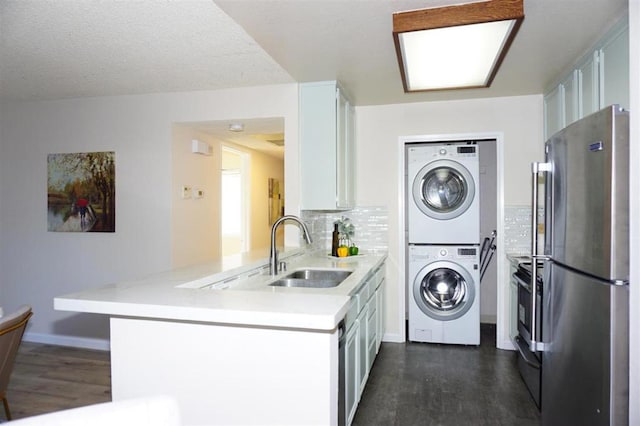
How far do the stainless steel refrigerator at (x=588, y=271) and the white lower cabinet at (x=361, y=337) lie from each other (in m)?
1.00

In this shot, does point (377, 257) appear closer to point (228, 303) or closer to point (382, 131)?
point (382, 131)

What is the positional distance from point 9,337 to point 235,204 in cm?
460

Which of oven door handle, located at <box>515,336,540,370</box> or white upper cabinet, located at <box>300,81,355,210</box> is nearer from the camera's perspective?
oven door handle, located at <box>515,336,540,370</box>

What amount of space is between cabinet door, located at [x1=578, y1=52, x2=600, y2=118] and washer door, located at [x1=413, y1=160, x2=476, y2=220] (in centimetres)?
119

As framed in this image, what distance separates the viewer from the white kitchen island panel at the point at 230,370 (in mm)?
1400

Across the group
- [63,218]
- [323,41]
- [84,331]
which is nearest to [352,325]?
[323,41]

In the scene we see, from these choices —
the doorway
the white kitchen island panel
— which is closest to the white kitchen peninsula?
the white kitchen island panel

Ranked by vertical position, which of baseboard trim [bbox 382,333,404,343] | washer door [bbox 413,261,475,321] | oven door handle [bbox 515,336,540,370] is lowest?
baseboard trim [bbox 382,333,404,343]

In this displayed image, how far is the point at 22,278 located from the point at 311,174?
3.17 m

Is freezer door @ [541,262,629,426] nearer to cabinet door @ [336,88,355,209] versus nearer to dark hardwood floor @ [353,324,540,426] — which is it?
dark hardwood floor @ [353,324,540,426]

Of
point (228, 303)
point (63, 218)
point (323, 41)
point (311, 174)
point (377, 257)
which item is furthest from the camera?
point (63, 218)

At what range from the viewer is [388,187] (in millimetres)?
4004

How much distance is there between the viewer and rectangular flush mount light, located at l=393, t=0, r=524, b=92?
6.51 feet

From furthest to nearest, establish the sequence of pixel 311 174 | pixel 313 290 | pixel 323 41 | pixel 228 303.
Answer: pixel 311 174, pixel 323 41, pixel 313 290, pixel 228 303
